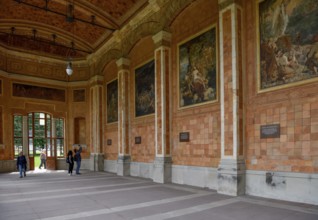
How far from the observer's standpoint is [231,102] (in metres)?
8.34

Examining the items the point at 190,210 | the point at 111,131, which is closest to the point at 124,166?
the point at 111,131

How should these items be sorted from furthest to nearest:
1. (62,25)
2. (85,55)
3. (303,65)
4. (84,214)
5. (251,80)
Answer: (85,55) → (62,25) → (251,80) → (303,65) → (84,214)

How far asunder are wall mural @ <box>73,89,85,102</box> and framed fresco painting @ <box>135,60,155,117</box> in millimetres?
7555

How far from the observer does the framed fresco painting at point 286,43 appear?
22.3 ft

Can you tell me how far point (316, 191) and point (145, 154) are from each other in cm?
832

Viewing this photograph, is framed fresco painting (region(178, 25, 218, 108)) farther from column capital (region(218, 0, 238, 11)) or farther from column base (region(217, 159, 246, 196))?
column base (region(217, 159, 246, 196))

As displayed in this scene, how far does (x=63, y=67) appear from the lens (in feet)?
67.0

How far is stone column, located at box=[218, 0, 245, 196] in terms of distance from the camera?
26.3 feet

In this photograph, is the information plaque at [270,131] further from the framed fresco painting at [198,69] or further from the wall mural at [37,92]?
the wall mural at [37,92]

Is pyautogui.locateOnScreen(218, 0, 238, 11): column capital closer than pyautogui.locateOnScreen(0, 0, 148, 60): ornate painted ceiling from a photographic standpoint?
Yes

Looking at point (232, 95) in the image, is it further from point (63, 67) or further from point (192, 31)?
point (63, 67)

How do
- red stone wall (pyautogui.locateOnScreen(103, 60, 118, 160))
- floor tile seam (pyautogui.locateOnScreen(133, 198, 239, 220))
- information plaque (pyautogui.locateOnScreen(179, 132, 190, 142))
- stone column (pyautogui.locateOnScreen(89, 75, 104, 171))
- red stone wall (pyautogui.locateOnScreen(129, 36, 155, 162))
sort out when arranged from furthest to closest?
1. stone column (pyautogui.locateOnScreen(89, 75, 104, 171))
2. red stone wall (pyautogui.locateOnScreen(103, 60, 118, 160))
3. red stone wall (pyautogui.locateOnScreen(129, 36, 155, 162))
4. information plaque (pyautogui.locateOnScreen(179, 132, 190, 142))
5. floor tile seam (pyautogui.locateOnScreen(133, 198, 239, 220))

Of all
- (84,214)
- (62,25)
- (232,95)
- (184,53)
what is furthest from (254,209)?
(62,25)

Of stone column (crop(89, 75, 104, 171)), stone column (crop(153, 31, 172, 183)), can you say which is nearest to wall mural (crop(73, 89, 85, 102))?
stone column (crop(89, 75, 104, 171))
